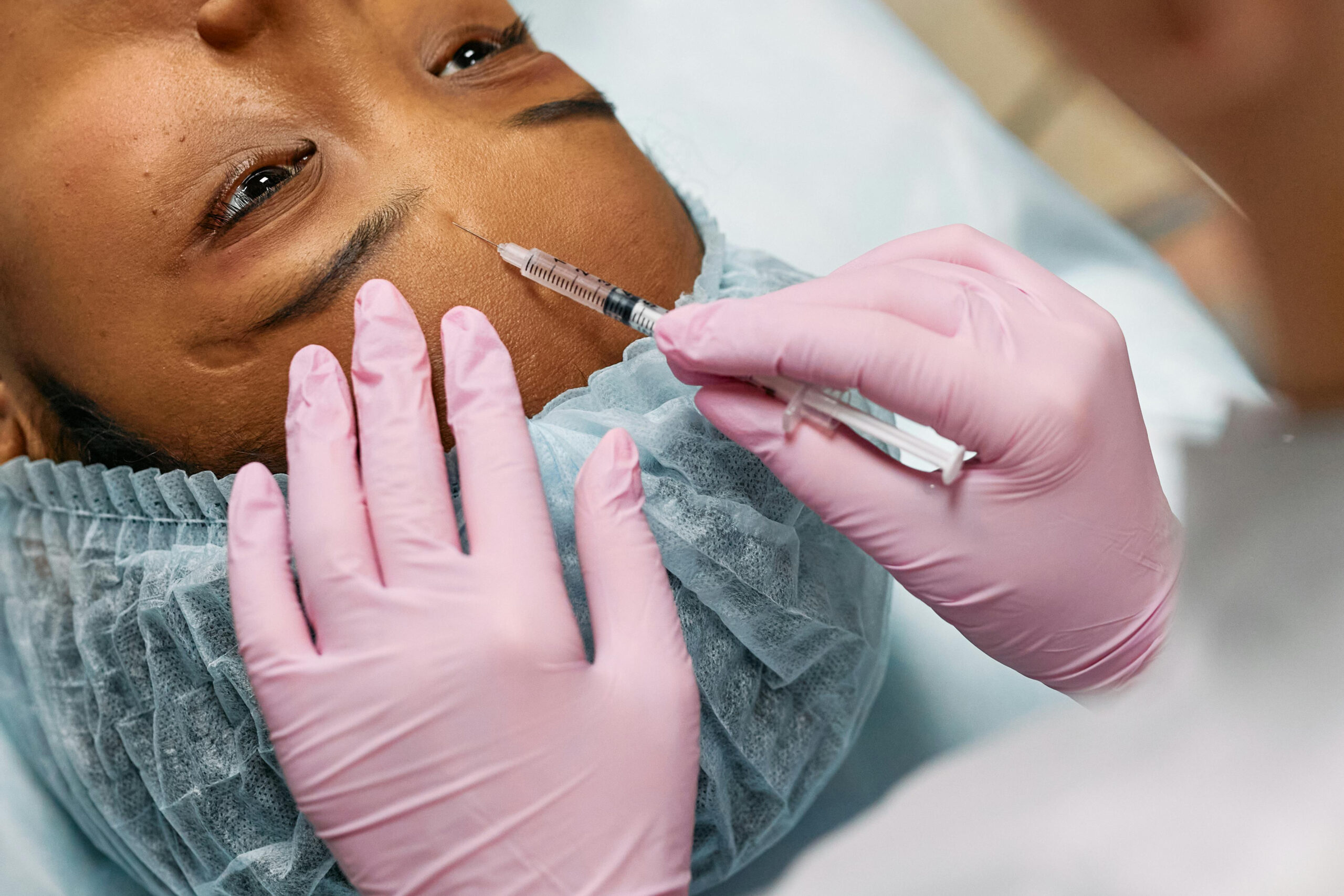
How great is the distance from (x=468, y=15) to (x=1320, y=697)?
1.23 m

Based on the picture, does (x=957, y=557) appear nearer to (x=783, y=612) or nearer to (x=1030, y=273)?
(x=783, y=612)

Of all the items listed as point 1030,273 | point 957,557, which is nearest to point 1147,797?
point 957,557

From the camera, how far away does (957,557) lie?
101cm

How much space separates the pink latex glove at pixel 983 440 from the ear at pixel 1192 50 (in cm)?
24

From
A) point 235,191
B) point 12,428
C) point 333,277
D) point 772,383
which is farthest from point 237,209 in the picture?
point 772,383

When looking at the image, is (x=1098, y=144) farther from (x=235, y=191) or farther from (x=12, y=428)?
(x=12, y=428)

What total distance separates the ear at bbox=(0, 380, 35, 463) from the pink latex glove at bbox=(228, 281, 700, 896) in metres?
0.44

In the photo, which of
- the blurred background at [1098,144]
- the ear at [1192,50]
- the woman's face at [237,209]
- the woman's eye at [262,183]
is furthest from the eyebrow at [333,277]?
the blurred background at [1098,144]

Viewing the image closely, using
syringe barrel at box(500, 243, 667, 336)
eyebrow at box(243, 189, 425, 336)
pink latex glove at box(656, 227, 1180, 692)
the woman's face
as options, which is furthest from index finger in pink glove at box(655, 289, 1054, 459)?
eyebrow at box(243, 189, 425, 336)

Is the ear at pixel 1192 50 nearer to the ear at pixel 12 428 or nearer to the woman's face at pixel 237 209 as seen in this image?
the woman's face at pixel 237 209

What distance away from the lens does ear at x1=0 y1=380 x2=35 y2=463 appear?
120 centimetres

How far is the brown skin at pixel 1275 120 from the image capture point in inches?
29.8

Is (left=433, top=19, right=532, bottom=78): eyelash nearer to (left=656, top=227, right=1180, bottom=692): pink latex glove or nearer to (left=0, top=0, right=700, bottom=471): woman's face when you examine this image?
(left=0, top=0, right=700, bottom=471): woman's face

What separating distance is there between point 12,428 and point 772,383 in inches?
40.5
